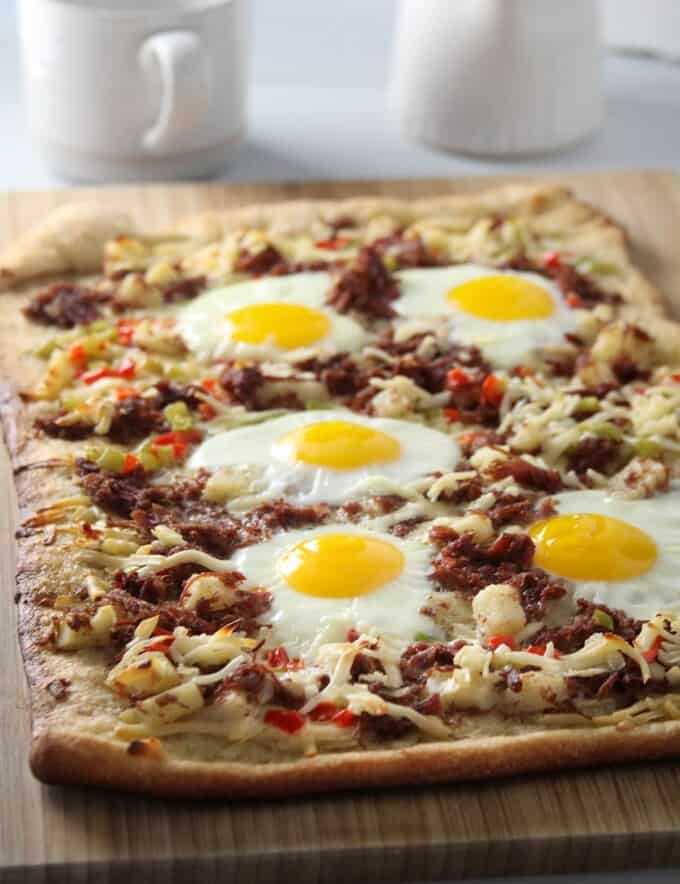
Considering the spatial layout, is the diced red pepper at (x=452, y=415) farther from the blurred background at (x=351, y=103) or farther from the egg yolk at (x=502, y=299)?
the blurred background at (x=351, y=103)

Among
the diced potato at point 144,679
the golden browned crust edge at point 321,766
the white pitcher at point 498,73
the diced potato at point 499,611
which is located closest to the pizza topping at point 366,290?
the white pitcher at point 498,73

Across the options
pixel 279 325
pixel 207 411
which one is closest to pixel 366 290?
pixel 279 325

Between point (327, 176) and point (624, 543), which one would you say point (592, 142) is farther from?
point (624, 543)

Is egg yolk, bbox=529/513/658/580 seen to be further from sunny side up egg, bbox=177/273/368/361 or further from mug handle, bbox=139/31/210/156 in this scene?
mug handle, bbox=139/31/210/156

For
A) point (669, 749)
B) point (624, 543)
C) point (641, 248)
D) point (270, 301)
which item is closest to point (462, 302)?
point (270, 301)

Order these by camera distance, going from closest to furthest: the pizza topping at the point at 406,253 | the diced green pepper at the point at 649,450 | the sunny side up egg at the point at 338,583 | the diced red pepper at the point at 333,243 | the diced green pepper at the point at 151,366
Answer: the sunny side up egg at the point at 338,583
the diced green pepper at the point at 649,450
the diced green pepper at the point at 151,366
the pizza topping at the point at 406,253
the diced red pepper at the point at 333,243

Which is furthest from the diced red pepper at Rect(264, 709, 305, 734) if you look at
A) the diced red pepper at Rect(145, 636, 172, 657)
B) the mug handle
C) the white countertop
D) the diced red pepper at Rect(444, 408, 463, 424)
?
the white countertop
